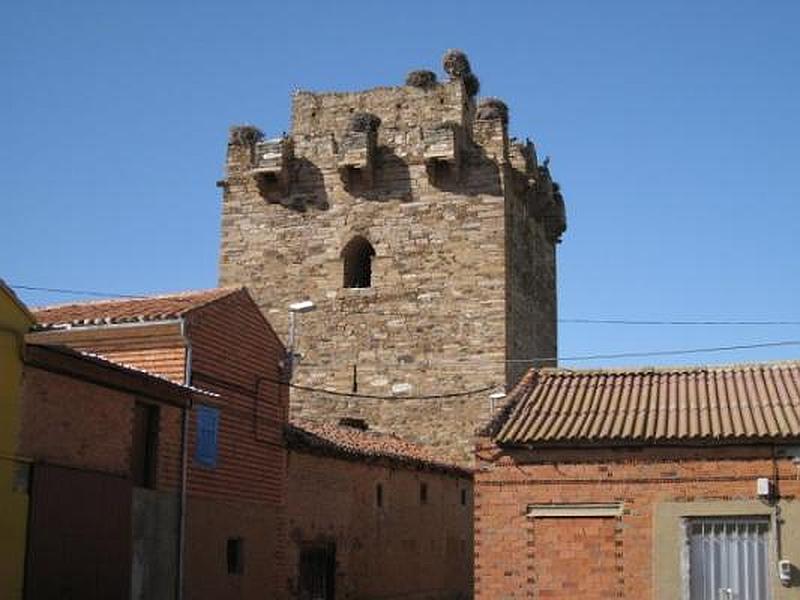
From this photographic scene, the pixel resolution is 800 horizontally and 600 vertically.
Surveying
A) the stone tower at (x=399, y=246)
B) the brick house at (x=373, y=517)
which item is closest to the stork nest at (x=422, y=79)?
the stone tower at (x=399, y=246)

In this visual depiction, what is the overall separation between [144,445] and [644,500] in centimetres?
766

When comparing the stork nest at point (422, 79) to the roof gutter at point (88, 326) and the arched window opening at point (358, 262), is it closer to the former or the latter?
the arched window opening at point (358, 262)

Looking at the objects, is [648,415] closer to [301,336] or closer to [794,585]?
[794,585]

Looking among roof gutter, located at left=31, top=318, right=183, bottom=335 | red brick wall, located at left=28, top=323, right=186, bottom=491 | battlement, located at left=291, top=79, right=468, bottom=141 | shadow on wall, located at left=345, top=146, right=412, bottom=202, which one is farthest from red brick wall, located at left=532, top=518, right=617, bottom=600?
battlement, located at left=291, top=79, right=468, bottom=141

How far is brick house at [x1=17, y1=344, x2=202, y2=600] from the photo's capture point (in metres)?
16.0

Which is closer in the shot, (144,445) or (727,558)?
(727,558)

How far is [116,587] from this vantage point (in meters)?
17.5

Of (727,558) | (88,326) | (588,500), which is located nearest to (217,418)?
(88,326)

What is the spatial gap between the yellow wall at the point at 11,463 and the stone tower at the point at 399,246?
1677 centimetres

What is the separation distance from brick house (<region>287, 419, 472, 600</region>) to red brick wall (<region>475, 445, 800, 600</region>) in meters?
5.73

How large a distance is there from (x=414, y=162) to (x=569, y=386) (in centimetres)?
1376

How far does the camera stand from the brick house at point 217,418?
65.6 ft

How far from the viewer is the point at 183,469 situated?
774 inches

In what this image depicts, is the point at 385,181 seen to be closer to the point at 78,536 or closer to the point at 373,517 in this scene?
the point at 373,517
